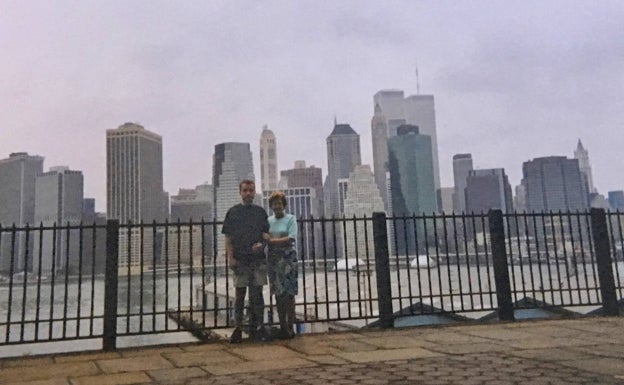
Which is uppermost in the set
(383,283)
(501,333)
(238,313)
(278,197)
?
(278,197)

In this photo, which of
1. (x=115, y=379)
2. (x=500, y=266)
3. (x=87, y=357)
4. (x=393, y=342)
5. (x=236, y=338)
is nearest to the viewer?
(x=115, y=379)

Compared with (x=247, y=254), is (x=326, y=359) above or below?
below

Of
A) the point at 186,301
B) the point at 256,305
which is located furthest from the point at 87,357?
the point at 186,301

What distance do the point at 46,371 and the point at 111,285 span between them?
149cm

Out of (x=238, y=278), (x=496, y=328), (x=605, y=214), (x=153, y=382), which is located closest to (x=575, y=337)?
(x=496, y=328)

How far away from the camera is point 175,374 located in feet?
14.2

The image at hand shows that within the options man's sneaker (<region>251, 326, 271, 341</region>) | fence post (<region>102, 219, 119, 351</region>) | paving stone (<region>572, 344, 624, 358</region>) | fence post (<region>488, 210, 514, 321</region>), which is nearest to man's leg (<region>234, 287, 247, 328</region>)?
man's sneaker (<region>251, 326, 271, 341</region>)

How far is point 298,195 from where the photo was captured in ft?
528

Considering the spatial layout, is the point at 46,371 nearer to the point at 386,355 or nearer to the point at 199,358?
the point at 199,358

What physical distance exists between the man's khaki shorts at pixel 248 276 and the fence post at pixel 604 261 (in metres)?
5.65

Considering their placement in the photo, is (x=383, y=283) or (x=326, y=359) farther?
(x=383, y=283)

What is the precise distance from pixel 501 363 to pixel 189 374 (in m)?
2.76

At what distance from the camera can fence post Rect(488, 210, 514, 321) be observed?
7.50 metres

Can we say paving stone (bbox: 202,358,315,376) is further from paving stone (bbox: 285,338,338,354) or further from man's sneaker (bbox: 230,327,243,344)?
man's sneaker (bbox: 230,327,243,344)
